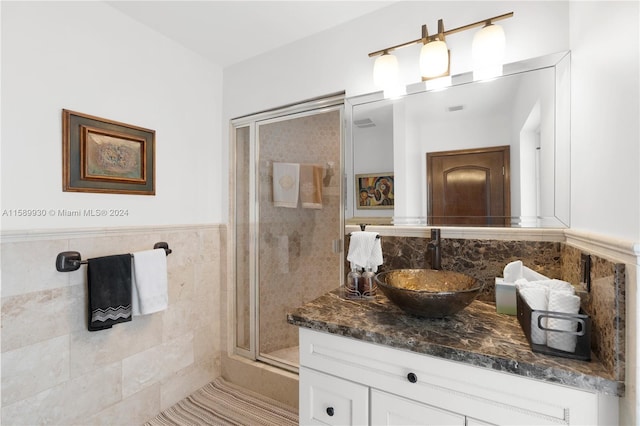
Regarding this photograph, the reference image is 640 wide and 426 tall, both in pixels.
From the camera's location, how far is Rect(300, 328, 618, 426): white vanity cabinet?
84cm

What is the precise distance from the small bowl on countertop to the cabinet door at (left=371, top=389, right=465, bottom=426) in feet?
1.01

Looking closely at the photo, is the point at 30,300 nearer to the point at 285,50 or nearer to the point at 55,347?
the point at 55,347

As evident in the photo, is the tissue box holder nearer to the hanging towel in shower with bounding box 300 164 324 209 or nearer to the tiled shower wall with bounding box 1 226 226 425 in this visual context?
the hanging towel in shower with bounding box 300 164 324 209

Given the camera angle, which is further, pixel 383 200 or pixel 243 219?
pixel 243 219

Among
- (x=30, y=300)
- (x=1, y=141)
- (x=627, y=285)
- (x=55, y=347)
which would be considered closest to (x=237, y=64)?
(x=1, y=141)

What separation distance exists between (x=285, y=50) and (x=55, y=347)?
6.92 feet

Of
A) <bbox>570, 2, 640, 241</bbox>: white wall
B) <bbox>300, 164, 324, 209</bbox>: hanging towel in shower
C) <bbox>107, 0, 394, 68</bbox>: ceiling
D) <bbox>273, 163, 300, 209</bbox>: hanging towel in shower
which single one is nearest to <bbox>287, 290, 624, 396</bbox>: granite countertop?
<bbox>570, 2, 640, 241</bbox>: white wall

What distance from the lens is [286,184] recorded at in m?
2.18

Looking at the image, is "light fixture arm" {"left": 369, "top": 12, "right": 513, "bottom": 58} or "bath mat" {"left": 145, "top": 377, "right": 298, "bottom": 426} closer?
"light fixture arm" {"left": 369, "top": 12, "right": 513, "bottom": 58}

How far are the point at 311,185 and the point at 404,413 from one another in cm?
141

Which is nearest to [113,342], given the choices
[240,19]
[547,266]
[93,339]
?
[93,339]

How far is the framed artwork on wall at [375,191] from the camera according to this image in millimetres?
1650

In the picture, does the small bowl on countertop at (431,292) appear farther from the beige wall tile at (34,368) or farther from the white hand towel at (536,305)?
the beige wall tile at (34,368)

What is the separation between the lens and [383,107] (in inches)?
64.7
